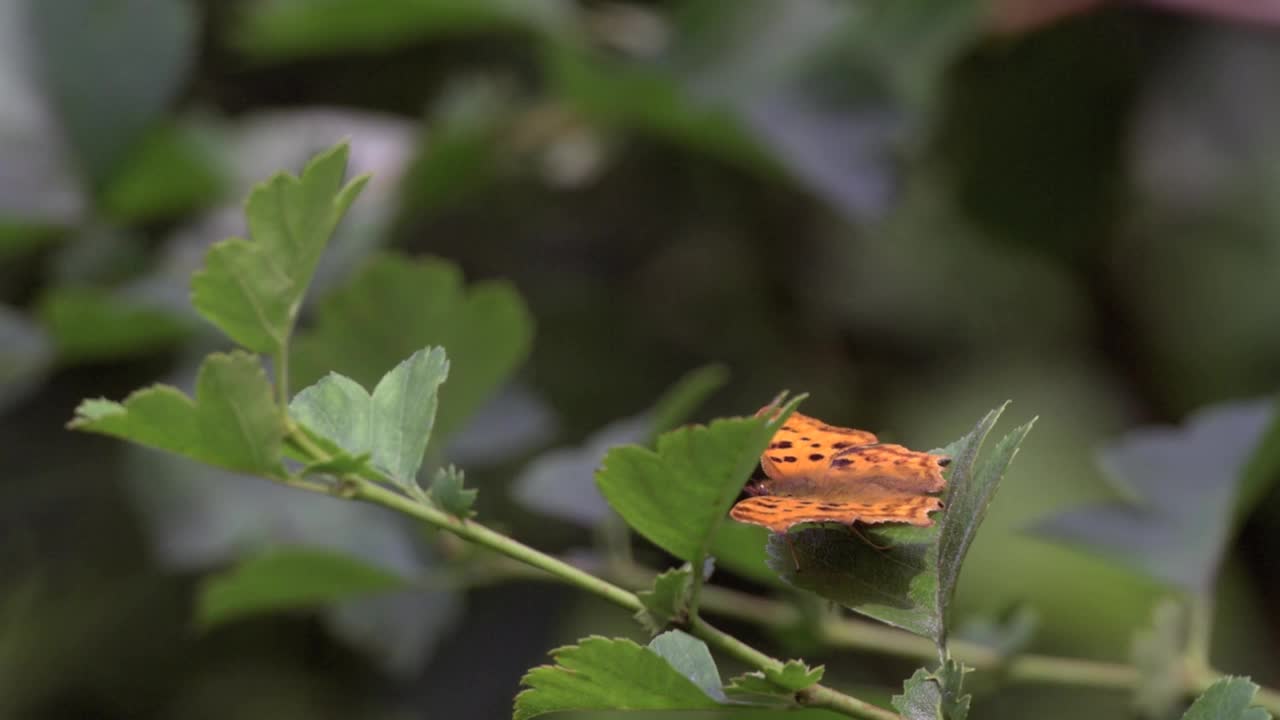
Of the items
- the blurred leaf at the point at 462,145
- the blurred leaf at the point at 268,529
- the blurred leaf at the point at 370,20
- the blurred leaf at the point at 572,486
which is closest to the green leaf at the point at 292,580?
the blurred leaf at the point at 572,486

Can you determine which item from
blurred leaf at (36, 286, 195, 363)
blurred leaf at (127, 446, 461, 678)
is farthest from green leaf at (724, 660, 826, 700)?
blurred leaf at (36, 286, 195, 363)

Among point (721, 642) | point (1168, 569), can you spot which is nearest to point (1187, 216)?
point (1168, 569)

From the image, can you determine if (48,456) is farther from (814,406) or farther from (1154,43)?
(1154,43)

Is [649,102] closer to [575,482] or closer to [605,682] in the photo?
[575,482]

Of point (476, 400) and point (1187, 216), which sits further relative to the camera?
point (1187, 216)

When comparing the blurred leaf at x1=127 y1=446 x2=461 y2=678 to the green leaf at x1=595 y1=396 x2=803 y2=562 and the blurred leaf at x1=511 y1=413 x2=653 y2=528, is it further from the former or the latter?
the green leaf at x1=595 y1=396 x2=803 y2=562

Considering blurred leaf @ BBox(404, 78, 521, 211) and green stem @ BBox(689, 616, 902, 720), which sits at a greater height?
blurred leaf @ BBox(404, 78, 521, 211)
